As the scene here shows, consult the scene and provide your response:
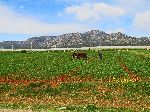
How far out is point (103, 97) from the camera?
141ft

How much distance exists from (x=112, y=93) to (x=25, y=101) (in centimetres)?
889

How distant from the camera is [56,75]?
55625 millimetres

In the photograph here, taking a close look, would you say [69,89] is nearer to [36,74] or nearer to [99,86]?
[99,86]

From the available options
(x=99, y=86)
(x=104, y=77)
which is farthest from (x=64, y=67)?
(x=99, y=86)

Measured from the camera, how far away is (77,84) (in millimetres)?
49219

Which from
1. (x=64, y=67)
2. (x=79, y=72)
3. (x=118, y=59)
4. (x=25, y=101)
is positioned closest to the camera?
(x=25, y=101)

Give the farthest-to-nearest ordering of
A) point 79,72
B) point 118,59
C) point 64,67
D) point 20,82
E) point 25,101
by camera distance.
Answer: point 118,59
point 64,67
point 79,72
point 20,82
point 25,101

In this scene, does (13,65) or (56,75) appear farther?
(13,65)

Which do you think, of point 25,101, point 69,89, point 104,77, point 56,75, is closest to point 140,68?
point 104,77

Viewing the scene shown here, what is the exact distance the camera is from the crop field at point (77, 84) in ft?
130

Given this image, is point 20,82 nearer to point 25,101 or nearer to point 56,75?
point 56,75

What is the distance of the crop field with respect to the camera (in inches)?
1560

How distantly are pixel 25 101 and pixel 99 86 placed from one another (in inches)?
373

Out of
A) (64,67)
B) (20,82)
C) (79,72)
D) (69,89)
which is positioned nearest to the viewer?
(69,89)
